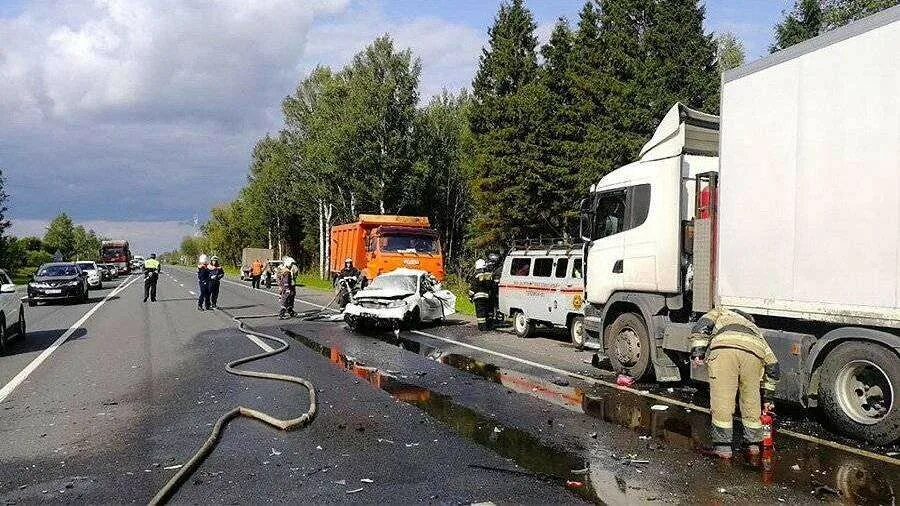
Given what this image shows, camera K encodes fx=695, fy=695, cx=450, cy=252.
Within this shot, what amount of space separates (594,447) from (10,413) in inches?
262

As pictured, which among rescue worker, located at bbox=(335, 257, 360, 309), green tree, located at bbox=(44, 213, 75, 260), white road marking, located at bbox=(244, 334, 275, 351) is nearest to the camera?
white road marking, located at bbox=(244, 334, 275, 351)

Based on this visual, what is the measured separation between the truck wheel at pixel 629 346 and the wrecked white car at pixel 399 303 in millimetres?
7101

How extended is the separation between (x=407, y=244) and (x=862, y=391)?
56.0ft

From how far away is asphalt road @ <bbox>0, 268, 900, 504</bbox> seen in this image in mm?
5316

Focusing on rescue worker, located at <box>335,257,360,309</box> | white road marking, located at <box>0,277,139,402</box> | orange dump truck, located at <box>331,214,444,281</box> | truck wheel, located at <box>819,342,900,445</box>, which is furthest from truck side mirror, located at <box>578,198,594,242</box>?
rescue worker, located at <box>335,257,360,309</box>

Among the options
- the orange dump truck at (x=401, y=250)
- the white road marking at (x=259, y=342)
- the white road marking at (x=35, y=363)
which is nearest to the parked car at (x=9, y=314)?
the white road marking at (x=35, y=363)

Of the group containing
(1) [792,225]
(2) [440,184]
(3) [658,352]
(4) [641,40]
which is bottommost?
(3) [658,352]

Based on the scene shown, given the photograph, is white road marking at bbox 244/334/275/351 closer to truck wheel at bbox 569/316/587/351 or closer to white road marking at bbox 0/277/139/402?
white road marking at bbox 0/277/139/402

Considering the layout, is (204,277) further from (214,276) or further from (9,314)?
(9,314)

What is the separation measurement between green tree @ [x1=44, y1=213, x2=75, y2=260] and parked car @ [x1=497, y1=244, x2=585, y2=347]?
7987cm

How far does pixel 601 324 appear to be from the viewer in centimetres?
1081

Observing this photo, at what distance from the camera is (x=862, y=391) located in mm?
6738

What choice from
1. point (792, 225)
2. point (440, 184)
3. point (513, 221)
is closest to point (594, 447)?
point (792, 225)

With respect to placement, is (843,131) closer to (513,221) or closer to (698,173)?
(698,173)
